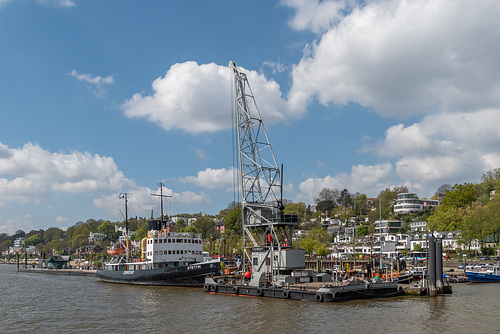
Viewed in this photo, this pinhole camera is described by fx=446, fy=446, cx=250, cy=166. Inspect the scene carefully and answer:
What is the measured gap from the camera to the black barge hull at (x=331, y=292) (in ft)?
127

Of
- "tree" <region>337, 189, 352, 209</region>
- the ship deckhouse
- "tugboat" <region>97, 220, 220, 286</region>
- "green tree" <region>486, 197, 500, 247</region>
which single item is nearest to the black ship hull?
"tugboat" <region>97, 220, 220, 286</region>

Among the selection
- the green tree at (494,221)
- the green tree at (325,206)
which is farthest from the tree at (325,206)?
the green tree at (494,221)

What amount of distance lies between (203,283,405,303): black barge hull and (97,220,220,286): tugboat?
581 inches

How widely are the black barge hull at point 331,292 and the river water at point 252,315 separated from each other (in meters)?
0.67

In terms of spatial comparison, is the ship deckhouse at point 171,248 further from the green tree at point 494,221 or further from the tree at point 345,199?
the tree at point 345,199

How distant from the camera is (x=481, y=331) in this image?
91.2 feet

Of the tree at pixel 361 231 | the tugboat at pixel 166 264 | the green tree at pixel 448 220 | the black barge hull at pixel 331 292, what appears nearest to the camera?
the black barge hull at pixel 331 292

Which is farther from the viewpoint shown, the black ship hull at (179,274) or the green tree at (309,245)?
the green tree at (309,245)

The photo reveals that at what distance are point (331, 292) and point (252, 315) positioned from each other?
26.6ft

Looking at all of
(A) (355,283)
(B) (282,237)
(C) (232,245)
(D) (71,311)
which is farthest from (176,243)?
(C) (232,245)

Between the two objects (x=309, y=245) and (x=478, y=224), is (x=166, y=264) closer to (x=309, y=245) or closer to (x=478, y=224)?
(x=309, y=245)

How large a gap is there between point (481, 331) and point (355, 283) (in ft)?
46.4

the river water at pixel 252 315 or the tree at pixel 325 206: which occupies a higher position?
the tree at pixel 325 206

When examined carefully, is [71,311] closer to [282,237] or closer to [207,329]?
[207,329]
